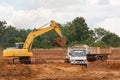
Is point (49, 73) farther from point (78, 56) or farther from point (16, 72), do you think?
point (78, 56)

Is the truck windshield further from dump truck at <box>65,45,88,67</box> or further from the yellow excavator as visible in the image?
the yellow excavator

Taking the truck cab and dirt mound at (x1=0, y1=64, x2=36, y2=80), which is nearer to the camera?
dirt mound at (x1=0, y1=64, x2=36, y2=80)

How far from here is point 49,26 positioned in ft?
146

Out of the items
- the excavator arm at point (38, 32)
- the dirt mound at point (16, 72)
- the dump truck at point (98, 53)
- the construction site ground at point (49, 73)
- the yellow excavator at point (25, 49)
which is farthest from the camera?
the dump truck at point (98, 53)

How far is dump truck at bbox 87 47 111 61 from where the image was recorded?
5469 centimetres

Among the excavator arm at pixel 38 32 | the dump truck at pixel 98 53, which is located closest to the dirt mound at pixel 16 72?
the excavator arm at pixel 38 32

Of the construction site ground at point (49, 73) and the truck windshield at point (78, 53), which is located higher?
the truck windshield at point (78, 53)

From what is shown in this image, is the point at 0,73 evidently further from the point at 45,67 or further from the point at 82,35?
the point at 82,35

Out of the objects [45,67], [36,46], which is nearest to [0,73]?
[45,67]

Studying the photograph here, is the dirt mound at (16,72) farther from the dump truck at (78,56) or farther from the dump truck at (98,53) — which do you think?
the dump truck at (98,53)

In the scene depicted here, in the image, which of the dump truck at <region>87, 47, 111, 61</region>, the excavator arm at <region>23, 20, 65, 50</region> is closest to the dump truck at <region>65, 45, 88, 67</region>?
the excavator arm at <region>23, 20, 65, 50</region>

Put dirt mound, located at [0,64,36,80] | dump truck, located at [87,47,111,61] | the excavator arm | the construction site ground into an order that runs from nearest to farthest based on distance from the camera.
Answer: the construction site ground
dirt mound, located at [0,64,36,80]
the excavator arm
dump truck, located at [87,47,111,61]

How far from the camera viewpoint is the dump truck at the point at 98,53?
5469cm

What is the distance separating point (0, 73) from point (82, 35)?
59.6 metres
